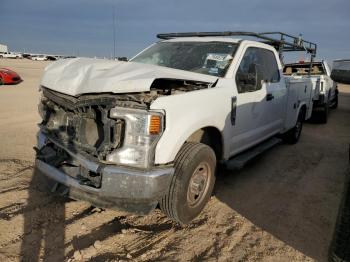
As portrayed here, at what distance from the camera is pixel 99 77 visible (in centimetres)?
339

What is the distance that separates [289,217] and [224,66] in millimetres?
1952

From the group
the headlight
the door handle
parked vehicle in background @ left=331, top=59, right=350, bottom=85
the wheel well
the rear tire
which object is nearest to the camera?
the headlight

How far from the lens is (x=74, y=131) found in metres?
3.48

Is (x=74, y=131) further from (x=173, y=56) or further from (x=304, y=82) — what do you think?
(x=304, y=82)

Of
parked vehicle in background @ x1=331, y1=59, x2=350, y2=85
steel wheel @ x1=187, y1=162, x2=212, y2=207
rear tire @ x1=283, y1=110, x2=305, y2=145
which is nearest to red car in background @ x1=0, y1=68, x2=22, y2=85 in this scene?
rear tire @ x1=283, y1=110, x2=305, y2=145

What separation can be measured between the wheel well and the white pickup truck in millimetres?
13

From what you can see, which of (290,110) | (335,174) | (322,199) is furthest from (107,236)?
(290,110)

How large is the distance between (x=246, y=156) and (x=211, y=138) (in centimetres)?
82

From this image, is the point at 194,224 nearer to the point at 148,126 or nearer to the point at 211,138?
the point at 211,138

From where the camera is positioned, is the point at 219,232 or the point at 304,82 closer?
the point at 219,232

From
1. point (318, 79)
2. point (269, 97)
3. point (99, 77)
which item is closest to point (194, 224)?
point (99, 77)

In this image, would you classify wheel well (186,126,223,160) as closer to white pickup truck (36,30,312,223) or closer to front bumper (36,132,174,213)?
white pickup truck (36,30,312,223)

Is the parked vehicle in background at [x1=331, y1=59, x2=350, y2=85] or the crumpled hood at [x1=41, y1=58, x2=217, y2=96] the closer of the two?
the crumpled hood at [x1=41, y1=58, x2=217, y2=96]

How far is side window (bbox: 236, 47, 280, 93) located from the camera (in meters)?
4.49
